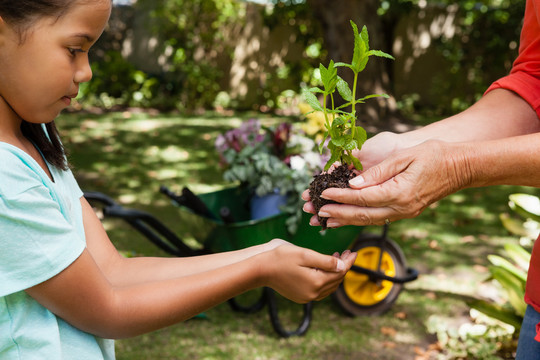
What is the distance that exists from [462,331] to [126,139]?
648cm

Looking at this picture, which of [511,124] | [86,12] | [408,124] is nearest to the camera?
[86,12]

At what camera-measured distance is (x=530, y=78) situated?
160 centimetres

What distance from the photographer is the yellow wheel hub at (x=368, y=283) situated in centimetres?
371

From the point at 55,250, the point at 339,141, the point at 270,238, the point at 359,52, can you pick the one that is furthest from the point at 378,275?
the point at 55,250

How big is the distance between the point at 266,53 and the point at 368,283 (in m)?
9.52

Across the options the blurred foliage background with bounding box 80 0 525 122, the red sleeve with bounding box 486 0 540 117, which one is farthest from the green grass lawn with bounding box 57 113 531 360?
the blurred foliage background with bounding box 80 0 525 122

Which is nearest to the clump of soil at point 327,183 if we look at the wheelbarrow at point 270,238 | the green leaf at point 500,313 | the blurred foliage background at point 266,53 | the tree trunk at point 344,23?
the wheelbarrow at point 270,238

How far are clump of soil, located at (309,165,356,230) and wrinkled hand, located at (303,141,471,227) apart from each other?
2.5 inches

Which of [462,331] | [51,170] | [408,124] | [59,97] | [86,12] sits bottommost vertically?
[408,124]

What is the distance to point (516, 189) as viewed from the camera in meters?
6.93

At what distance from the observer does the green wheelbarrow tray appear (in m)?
3.08

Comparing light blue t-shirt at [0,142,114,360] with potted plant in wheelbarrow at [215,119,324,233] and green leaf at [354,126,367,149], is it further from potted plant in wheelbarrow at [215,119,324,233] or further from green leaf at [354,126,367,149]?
potted plant in wheelbarrow at [215,119,324,233]

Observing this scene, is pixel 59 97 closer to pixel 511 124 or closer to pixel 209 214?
pixel 511 124

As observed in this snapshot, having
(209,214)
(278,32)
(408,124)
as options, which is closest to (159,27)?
(278,32)
